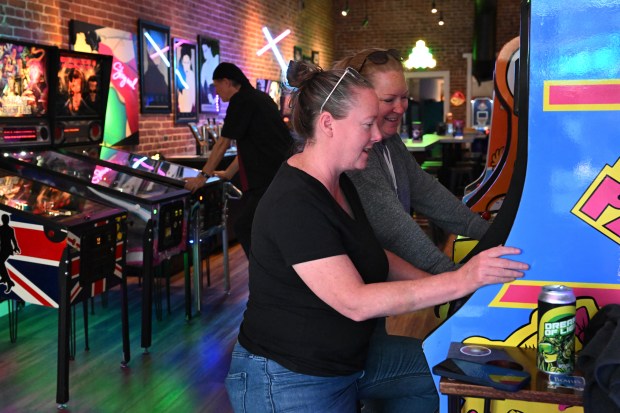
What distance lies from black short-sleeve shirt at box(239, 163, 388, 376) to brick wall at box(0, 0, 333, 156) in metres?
3.84

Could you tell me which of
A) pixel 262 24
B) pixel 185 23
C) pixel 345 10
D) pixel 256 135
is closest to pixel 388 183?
pixel 256 135

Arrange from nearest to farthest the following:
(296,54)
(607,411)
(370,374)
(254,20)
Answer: (607,411) < (370,374) < (254,20) < (296,54)

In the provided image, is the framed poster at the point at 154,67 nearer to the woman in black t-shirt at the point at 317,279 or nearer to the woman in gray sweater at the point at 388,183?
the woman in gray sweater at the point at 388,183

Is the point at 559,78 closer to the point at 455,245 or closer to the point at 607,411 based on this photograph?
the point at 607,411

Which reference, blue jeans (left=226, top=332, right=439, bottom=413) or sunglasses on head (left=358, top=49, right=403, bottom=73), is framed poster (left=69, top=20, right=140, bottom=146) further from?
blue jeans (left=226, top=332, right=439, bottom=413)

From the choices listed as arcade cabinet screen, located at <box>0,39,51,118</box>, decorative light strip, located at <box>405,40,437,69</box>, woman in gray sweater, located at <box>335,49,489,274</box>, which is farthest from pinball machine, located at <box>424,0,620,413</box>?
decorative light strip, located at <box>405,40,437,69</box>

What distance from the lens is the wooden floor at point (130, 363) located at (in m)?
3.39

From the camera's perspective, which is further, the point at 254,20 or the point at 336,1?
the point at 336,1

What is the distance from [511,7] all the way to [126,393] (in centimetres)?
1250

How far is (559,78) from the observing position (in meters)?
1.51

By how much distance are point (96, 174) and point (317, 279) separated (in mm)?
3219

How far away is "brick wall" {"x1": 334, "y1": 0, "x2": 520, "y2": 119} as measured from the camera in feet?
46.4

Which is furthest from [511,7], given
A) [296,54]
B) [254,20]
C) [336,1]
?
[254,20]

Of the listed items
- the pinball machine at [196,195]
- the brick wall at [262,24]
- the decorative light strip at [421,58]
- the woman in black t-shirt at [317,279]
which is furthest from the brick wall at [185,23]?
the woman in black t-shirt at [317,279]
